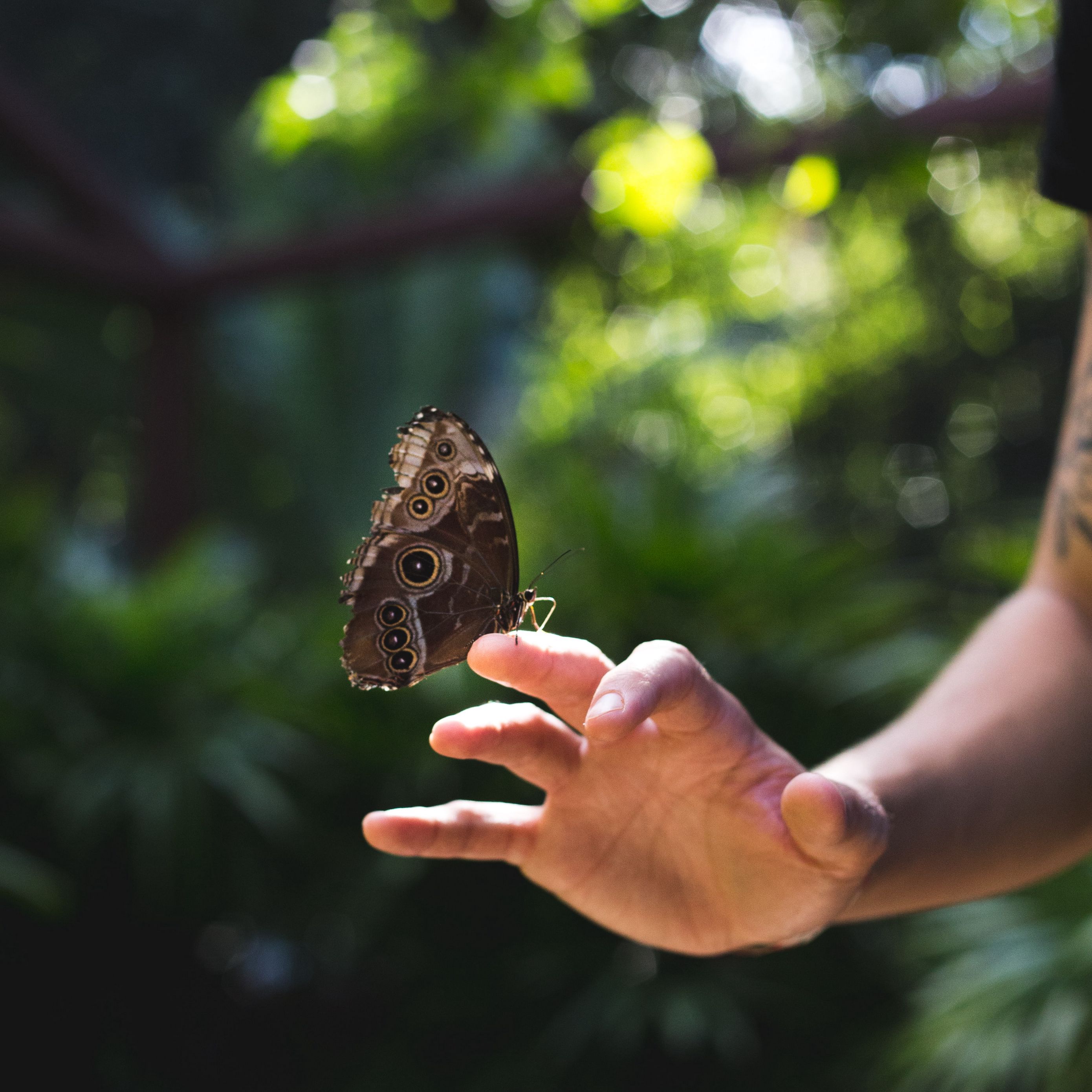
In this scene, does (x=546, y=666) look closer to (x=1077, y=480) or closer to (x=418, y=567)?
(x=418, y=567)

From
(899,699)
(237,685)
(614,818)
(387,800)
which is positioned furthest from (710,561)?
(614,818)

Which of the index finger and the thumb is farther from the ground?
the index finger

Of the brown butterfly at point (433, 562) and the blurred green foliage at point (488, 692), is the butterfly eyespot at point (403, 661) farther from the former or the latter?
the blurred green foliage at point (488, 692)

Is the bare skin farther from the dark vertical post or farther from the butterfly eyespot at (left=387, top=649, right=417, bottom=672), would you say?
the dark vertical post

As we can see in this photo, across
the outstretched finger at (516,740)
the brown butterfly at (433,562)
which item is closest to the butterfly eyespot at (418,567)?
the brown butterfly at (433,562)

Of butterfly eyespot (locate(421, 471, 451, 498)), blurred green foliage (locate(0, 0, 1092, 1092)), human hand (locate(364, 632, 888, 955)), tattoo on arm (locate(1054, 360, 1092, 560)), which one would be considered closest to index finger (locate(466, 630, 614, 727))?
human hand (locate(364, 632, 888, 955))

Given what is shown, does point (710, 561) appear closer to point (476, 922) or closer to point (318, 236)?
point (476, 922)
